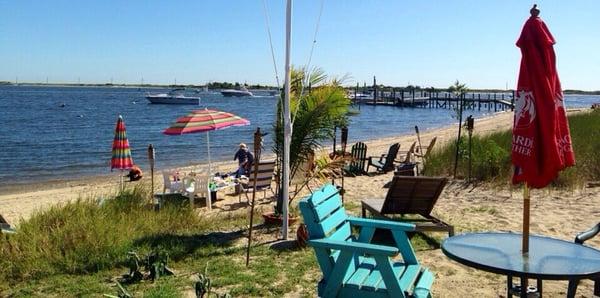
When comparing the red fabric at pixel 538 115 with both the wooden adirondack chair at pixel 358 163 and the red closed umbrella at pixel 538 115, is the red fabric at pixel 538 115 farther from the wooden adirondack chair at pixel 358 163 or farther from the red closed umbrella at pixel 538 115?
the wooden adirondack chair at pixel 358 163

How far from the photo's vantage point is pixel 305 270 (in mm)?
5309

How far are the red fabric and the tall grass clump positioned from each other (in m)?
3.96

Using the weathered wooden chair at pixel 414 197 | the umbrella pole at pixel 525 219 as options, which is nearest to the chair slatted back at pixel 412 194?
the weathered wooden chair at pixel 414 197

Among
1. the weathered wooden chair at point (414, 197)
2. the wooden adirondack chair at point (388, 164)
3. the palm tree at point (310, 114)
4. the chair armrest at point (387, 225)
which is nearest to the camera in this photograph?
the chair armrest at point (387, 225)

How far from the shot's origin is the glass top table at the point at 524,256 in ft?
10.3

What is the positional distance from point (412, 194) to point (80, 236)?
12.4 feet

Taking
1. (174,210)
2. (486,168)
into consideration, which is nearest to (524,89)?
(174,210)

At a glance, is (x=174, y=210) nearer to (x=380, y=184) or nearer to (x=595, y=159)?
(x=380, y=184)

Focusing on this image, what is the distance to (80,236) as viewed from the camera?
5.73m

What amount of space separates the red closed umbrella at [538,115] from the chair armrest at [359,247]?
Result: 832mm

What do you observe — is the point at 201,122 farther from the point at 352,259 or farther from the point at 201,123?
the point at 352,259

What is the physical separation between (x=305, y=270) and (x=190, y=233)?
2.07 meters

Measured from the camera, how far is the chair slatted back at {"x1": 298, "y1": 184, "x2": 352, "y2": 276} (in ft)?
12.4

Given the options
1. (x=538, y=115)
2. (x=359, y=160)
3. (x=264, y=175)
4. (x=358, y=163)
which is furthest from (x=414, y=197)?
(x=358, y=163)
